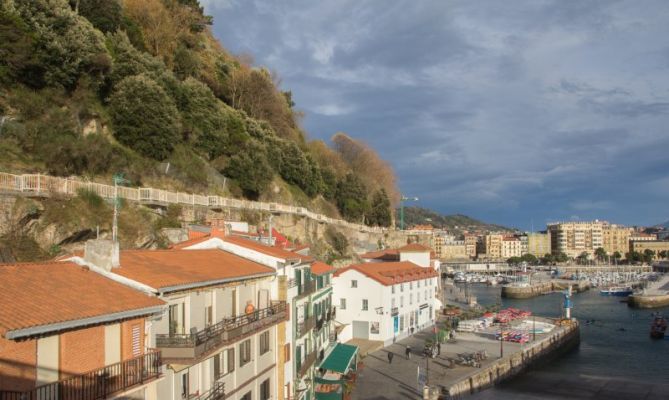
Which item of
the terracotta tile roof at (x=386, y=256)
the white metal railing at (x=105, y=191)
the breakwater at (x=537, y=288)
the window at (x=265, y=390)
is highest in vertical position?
the white metal railing at (x=105, y=191)

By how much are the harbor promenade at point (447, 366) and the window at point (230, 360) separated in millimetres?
16035

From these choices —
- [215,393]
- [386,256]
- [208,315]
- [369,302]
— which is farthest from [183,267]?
[386,256]

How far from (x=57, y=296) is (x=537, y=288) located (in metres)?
140

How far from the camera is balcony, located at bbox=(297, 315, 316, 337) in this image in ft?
107

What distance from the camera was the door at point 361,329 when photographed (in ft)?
179

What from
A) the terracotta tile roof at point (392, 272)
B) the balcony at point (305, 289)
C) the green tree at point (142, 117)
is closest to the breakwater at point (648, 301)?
the terracotta tile roof at point (392, 272)

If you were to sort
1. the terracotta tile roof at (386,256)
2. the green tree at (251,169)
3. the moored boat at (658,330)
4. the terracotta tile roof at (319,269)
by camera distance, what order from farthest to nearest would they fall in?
the terracotta tile roof at (386,256) < the moored boat at (658,330) < the green tree at (251,169) < the terracotta tile roof at (319,269)

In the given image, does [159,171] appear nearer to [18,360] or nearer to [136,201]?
[136,201]

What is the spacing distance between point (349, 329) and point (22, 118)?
33.8 metres

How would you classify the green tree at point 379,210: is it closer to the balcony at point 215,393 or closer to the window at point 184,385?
the balcony at point 215,393

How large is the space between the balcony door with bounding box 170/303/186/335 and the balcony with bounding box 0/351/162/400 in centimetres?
205

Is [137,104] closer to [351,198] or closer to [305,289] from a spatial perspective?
[305,289]

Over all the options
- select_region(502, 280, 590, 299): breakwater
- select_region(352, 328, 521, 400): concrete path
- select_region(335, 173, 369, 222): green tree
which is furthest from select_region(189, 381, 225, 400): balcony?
select_region(502, 280, 590, 299): breakwater

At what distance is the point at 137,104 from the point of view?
4400 cm
